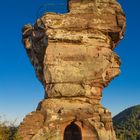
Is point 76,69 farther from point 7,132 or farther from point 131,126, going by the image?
point 131,126

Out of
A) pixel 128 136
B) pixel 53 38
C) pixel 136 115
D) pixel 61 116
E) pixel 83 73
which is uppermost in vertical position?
pixel 136 115

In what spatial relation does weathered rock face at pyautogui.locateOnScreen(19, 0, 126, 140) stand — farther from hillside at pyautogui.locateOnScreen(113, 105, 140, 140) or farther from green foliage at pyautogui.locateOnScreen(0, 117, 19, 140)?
hillside at pyautogui.locateOnScreen(113, 105, 140, 140)

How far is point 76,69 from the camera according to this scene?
20953mm

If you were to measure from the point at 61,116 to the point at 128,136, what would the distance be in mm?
39389

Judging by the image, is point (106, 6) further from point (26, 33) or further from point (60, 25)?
point (26, 33)

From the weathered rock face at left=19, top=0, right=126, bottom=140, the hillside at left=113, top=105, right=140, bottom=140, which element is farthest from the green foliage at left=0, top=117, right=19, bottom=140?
the hillside at left=113, top=105, right=140, bottom=140

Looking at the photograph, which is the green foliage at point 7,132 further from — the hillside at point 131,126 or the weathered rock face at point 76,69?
the hillside at point 131,126

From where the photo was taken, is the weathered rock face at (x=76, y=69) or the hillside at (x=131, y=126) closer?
the weathered rock face at (x=76, y=69)

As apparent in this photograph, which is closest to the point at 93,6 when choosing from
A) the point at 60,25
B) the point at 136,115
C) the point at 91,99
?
the point at 60,25

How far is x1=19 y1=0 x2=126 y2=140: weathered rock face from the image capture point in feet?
64.4

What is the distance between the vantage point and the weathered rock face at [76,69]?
19625mm

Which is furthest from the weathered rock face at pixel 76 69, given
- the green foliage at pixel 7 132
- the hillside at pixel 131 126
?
the hillside at pixel 131 126

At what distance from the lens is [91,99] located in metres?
21.1

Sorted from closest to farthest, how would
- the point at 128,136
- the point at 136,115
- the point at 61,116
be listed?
1. the point at 61,116
2. the point at 128,136
3. the point at 136,115
